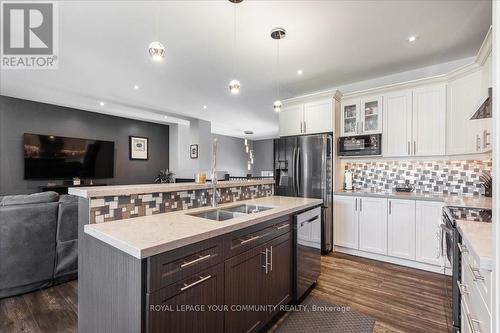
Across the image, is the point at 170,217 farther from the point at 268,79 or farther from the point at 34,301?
the point at 268,79

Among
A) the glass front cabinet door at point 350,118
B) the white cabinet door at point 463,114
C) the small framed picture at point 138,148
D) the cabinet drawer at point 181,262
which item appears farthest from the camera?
the small framed picture at point 138,148

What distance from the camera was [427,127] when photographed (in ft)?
10.3

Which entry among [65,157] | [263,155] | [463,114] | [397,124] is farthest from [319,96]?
[263,155]

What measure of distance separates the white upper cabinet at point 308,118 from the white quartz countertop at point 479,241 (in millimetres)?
2357

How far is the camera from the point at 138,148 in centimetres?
681

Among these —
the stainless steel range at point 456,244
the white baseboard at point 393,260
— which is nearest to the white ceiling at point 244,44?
the stainless steel range at point 456,244

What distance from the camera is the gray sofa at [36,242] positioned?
231 centimetres

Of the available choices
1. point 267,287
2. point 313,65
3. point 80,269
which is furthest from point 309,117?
point 80,269

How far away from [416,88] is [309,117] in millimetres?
1477

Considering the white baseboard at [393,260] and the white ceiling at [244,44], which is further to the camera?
the white baseboard at [393,260]

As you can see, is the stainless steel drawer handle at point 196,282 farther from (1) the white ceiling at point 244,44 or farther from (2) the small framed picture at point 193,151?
(2) the small framed picture at point 193,151

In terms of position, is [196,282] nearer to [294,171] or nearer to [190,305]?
[190,305]

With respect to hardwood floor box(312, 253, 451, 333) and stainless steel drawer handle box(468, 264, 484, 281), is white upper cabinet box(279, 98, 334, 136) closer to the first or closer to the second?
hardwood floor box(312, 253, 451, 333)

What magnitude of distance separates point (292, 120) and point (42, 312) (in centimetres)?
388
